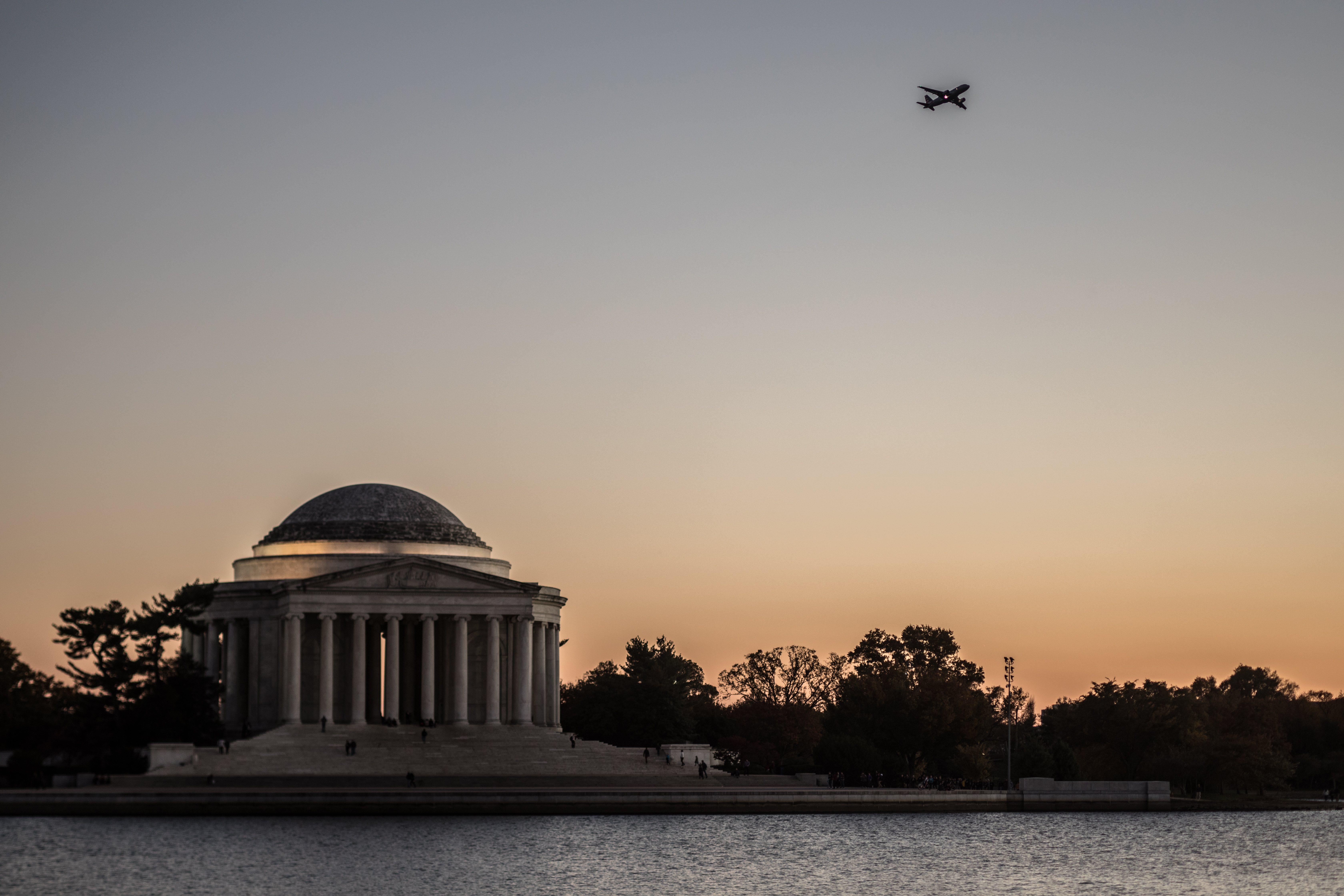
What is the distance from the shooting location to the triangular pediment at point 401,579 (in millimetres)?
117500

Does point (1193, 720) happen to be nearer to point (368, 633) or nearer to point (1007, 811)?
point (1007, 811)

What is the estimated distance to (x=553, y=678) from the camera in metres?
127

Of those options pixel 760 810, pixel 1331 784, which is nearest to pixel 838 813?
pixel 760 810

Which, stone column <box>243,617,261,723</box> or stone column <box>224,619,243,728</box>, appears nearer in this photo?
stone column <box>243,617,261,723</box>

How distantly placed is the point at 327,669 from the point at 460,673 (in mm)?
8517

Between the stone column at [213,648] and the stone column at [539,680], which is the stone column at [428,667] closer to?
the stone column at [539,680]

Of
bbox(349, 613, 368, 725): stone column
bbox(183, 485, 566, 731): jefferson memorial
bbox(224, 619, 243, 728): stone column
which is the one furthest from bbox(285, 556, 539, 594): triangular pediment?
bbox(224, 619, 243, 728): stone column

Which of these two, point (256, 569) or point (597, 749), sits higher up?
point (256, 569)

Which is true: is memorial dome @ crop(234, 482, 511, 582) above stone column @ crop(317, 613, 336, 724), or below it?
above

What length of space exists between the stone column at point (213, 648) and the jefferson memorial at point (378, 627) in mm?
84

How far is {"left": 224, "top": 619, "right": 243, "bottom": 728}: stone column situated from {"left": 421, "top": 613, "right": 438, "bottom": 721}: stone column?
503 inches

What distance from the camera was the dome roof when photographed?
12375 cm

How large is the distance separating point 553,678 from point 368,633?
13.1m

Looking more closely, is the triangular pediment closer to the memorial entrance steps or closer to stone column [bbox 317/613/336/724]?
stone column [bbox 317/613/336/724]
